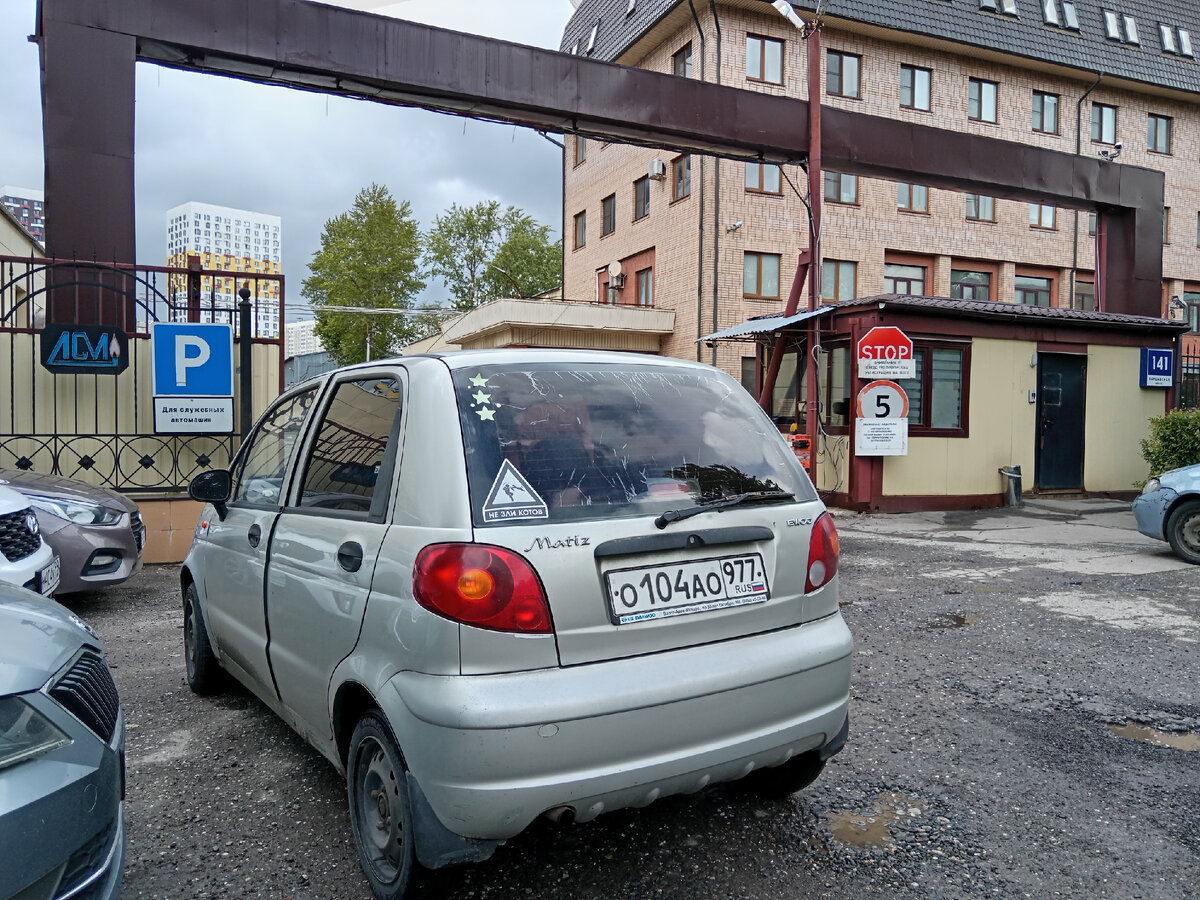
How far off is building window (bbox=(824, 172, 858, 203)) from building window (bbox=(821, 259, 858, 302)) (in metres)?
1.78

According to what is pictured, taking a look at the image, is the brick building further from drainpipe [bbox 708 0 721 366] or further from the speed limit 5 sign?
the speed limit 5 sign

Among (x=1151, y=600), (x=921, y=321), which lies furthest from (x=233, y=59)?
(x=1151, y=600)

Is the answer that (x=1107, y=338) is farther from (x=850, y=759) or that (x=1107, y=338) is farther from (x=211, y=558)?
(x=211, y=558)

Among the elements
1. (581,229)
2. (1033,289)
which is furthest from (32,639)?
(1033,289)

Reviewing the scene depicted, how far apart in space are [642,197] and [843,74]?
681 centimetres

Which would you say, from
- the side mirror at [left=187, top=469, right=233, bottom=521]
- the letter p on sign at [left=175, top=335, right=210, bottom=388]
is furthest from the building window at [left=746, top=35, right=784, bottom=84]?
the side mirror at [left=187, top=469, right=233, bottom=521]

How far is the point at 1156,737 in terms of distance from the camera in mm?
3877

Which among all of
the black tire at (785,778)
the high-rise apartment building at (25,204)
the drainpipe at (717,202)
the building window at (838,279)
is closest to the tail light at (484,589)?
the black tire at (785,778)

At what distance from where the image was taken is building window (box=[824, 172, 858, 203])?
24.6 metres

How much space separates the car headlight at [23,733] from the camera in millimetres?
1854

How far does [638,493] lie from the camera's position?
2598 millimetres

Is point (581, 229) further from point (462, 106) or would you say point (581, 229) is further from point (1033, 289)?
point (462, 106)

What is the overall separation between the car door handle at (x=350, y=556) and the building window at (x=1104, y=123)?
33.5 metres

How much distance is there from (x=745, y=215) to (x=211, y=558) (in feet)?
70.6
